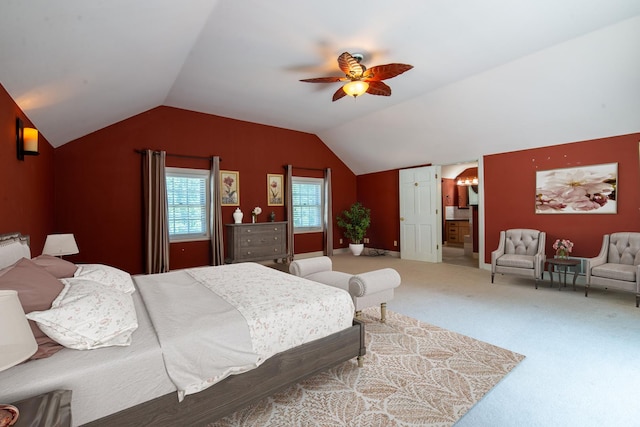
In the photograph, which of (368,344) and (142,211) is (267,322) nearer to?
(368,344)

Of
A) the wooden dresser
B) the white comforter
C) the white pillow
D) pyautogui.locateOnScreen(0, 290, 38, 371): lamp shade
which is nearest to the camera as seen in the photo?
pyautogui.locateOnScreen(0, 290, 38, 371): lamp shade

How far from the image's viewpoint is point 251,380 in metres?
1.79

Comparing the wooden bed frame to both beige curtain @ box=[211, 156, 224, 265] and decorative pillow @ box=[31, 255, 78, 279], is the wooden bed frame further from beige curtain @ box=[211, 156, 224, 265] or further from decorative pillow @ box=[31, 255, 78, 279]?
beige curtain @ box=[211, 156, 224, 265]

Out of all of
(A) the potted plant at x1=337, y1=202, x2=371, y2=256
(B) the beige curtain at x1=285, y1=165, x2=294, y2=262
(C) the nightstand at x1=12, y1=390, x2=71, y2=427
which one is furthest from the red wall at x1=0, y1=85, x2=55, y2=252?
(A) the potted plant at x1=337, y1=202, x2=371, y2=256

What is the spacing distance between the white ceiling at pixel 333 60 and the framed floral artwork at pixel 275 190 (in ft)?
5.19

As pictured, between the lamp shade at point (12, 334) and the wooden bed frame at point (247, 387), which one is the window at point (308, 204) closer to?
the wooden bed frame at point (247, 387)

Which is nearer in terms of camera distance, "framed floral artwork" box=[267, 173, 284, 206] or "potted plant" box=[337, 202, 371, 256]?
"framed floral artwork" box=[267, 173, 284, 206]

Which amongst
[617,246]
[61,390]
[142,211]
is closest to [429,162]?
[617,246]

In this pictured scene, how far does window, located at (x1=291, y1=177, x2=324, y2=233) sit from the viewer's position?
7.56m

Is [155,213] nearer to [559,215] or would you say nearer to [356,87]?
[356,87]

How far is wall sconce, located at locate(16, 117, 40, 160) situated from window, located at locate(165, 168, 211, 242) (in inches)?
110

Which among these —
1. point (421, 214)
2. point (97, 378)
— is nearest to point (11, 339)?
point (97, 378)

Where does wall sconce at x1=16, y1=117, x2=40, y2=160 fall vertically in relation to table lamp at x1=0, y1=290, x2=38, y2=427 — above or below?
above

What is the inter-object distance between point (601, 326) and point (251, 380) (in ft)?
11.6
